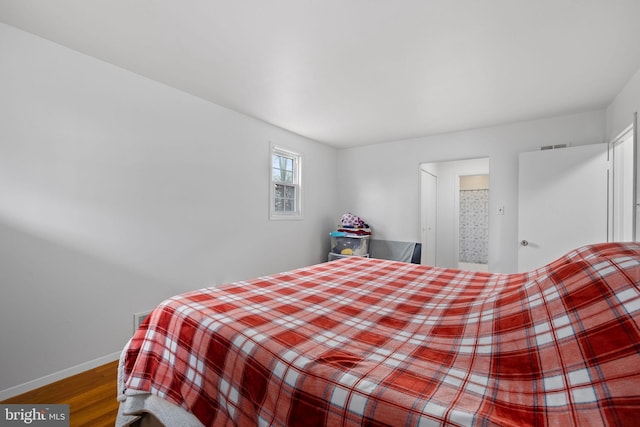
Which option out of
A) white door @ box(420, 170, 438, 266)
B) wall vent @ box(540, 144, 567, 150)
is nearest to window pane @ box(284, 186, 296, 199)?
white door @ box(420, 170, 438, 266)

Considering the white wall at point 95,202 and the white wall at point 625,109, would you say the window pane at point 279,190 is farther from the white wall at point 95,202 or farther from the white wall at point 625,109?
the white wall at point 625,109

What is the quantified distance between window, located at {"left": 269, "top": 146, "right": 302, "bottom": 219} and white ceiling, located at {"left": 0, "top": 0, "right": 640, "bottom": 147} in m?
0.99

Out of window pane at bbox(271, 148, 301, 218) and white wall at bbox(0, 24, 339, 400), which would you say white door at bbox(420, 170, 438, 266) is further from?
white wall at bbox(0, 24, 339, 400)

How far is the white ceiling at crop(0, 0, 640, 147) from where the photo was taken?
5.26 ft

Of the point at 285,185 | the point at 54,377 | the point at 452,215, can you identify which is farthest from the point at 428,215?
the point at 54,377

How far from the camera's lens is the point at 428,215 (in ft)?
16.1

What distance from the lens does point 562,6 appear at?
60.9 inches

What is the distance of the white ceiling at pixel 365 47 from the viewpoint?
160 cm

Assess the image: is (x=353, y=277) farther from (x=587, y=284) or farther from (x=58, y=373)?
(x=58, y=373)

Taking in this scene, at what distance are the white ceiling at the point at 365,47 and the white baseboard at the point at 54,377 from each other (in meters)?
2.36

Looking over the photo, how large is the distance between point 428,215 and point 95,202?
15.2ft

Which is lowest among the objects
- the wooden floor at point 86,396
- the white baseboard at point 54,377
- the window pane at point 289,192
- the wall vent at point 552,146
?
the wooden floor at point 86,396

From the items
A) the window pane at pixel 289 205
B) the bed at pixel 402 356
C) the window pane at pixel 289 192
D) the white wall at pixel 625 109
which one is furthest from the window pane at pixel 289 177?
the white wall at pixel 625 109

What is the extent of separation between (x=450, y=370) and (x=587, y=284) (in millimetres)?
564
